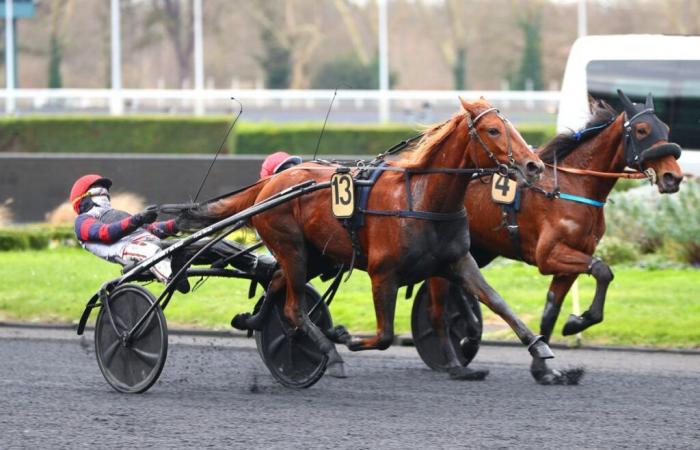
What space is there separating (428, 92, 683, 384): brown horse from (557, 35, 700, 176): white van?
506 centimetres

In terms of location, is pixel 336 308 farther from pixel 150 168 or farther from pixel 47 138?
pixel 47 138

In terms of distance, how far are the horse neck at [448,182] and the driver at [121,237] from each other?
134 centimetres

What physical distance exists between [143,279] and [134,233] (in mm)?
286

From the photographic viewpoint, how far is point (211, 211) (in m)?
8.38

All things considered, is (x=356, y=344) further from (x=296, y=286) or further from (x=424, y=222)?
(x=424, y=222)

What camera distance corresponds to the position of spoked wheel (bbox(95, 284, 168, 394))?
768cm

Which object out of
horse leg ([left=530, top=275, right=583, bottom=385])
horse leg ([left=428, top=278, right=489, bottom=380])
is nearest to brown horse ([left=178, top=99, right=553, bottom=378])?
horse leg ([left=530, top=275, right=583, bottom=385])

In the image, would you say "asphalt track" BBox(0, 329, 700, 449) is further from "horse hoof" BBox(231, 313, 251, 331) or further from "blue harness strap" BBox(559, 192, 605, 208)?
"blue harness strap" BBox(559, 192, 605, 208)

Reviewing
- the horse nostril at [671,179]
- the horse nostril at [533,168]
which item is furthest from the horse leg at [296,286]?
the horse nostril at [671,179]

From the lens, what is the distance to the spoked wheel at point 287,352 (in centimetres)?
795

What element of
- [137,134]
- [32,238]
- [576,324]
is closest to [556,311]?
[576,324]

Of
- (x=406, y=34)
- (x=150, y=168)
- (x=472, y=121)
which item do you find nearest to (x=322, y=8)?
(x=406, y=34)

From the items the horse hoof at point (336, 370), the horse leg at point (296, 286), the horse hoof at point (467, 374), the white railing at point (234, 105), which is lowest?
the white railing at point (234, 105)

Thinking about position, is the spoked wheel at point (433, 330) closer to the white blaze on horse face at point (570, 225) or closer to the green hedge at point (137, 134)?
the white blaze on horse face at point (570, 225)
